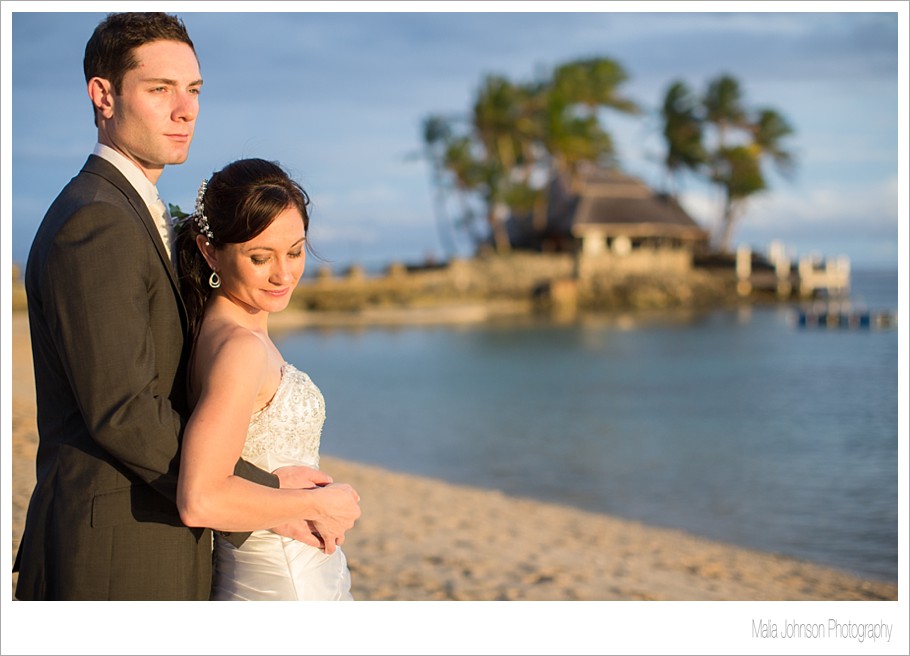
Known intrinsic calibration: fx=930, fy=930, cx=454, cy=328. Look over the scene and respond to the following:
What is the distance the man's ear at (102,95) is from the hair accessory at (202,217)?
0.26 metres

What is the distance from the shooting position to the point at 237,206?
208 centimetres

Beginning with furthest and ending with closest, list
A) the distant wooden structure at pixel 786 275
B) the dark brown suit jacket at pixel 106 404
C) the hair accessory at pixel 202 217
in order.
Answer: the distant wooden structure at pixel 786 275, the hair accessory at pixel 202 217, the dark brown suit jacket at pixel 106 404

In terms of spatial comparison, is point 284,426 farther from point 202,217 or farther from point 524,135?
point 524,135

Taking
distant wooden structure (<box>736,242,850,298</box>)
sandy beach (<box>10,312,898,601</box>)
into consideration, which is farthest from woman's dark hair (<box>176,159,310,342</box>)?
distant wooden structure (<box>736,242,850,298</box>)

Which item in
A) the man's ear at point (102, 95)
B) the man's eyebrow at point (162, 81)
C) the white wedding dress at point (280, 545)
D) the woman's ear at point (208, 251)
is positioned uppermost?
the man's eyebrow at point (162, 81)

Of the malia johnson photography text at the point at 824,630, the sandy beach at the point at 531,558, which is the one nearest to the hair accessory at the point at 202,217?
the malia johnson photography text at the point at 824,630

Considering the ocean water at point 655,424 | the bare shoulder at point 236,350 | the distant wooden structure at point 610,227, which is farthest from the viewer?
the distant wooden structure at point 610,227

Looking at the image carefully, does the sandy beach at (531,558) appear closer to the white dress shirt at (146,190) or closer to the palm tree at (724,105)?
the white dress shirt at (146,190)

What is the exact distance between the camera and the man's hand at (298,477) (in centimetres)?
218

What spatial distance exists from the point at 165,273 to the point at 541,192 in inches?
1905

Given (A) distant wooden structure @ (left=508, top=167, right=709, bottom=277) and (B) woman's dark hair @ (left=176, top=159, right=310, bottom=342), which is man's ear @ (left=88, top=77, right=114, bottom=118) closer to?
(B) woman's dark hair @ (left=176, top=159, right=310, bottom=342)

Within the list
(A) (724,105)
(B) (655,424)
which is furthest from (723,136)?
(B) (655,424)

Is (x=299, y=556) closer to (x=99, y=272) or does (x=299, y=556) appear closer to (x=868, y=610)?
(x=99, y=272)

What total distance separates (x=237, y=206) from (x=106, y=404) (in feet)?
1.71
